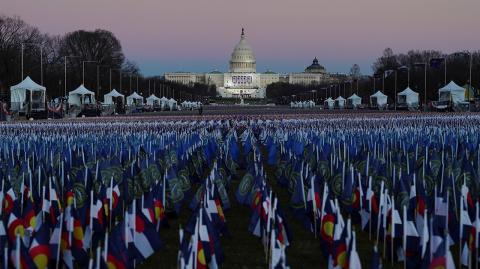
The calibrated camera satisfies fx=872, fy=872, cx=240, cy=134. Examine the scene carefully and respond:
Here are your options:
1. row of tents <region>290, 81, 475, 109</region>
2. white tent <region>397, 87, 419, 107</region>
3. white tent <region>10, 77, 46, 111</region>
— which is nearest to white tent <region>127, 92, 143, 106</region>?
row of tents <region>290, 81, 475, 109</region>

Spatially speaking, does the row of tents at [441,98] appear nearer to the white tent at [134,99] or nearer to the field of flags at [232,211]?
the white tent at [134,99]

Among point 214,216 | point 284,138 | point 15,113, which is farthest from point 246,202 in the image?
point 15,113

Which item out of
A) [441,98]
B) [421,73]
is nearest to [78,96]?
[441,98]

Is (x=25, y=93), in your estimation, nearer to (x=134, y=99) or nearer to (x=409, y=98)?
(x=409, y=98)

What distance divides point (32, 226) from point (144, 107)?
92426mm

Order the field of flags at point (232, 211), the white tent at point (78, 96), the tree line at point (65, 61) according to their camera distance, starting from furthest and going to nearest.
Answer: the tree line at point (65, 61)
the white tent at point (78, 96)
the field of flags at point (232, 211)

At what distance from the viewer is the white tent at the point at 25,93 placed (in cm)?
6319

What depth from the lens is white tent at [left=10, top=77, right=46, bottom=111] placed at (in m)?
63.2

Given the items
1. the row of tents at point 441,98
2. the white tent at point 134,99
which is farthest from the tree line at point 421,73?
the white tent at point 134,99

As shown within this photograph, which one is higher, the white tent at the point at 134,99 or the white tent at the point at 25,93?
the white tent at the point at 25,93

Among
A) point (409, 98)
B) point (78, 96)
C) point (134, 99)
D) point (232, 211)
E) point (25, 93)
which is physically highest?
point (25, 93)

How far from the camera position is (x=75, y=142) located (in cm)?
2434

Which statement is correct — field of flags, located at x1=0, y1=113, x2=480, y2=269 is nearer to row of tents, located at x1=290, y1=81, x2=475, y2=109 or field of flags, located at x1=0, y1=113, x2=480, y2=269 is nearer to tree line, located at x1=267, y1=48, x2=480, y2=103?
row of tents, located at x1=290, y1=81, x2=475, y2=109

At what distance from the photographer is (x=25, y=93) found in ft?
214
